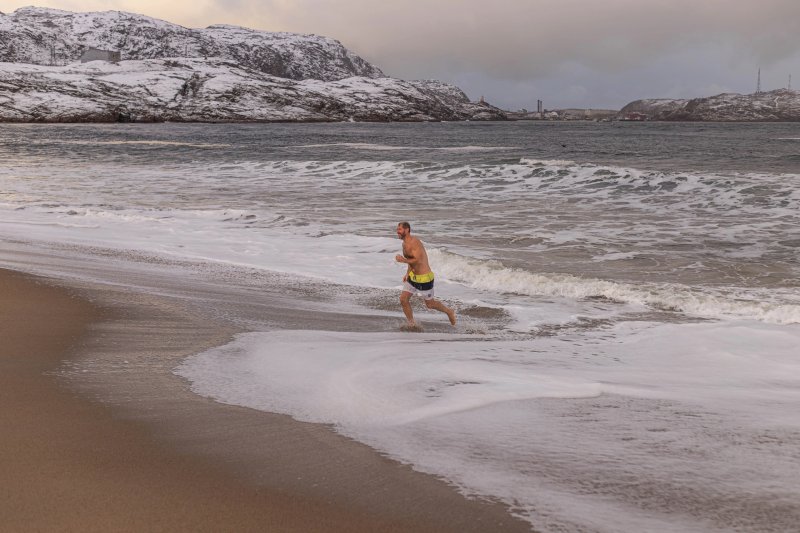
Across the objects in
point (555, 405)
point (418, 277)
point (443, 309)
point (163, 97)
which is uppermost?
point (163, 97)

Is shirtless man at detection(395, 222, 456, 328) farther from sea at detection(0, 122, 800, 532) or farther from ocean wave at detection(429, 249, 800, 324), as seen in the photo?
ocean wave at detection(429, 249, 800, 324)

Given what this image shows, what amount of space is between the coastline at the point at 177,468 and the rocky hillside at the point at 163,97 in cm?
13240

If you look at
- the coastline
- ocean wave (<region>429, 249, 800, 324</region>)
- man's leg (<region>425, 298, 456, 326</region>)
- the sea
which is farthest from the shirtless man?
the coastline

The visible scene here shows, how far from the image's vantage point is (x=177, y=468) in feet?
12.9

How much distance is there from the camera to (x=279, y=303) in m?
9.20

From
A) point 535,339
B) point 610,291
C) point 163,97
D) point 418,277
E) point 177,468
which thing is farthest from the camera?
point 163,97

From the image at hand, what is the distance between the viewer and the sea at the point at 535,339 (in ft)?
13.5

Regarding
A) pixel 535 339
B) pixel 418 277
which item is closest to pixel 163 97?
pixel 418 277

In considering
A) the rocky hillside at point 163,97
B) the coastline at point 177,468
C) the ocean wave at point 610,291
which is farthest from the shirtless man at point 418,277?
the rocky hillside at point 163,97

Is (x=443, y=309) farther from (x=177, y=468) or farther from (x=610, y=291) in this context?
(x=177, y=468)

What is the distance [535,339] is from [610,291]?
2.77 meters

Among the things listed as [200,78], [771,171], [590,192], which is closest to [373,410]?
[590,192]

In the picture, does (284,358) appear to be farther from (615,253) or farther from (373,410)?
(615,253)

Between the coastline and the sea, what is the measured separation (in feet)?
0.79
